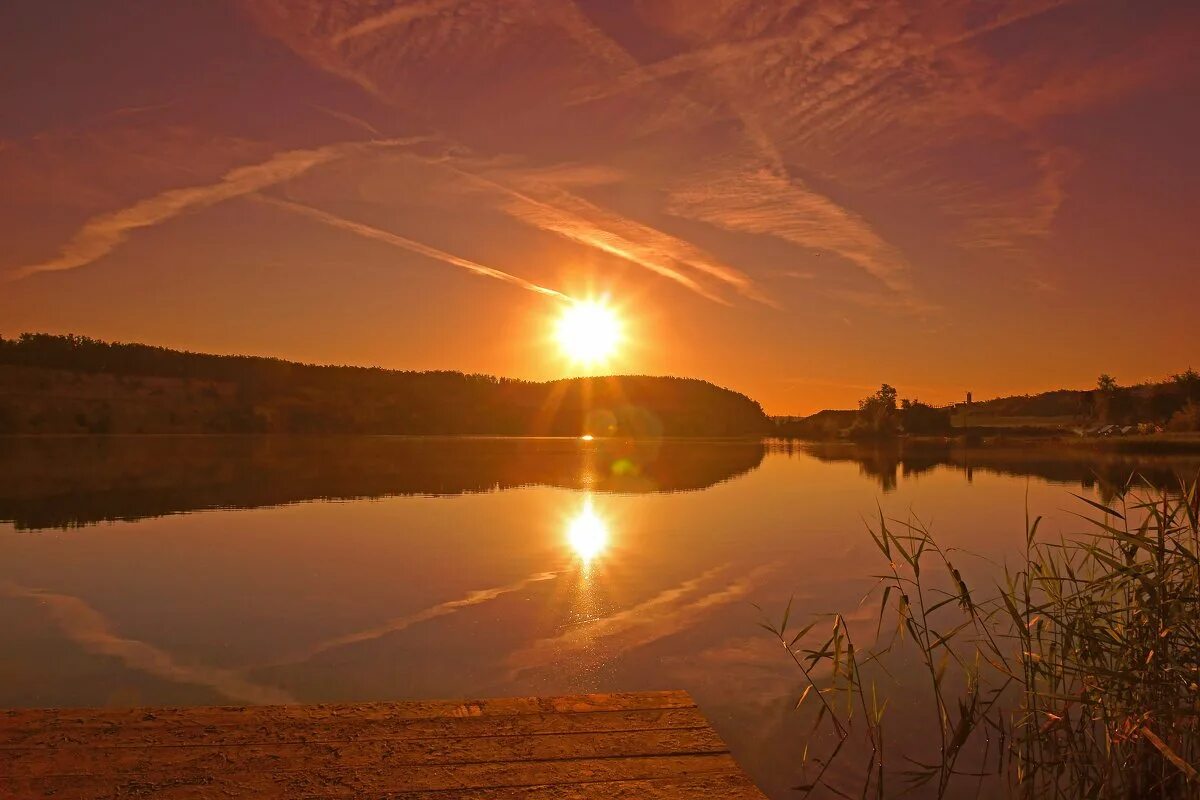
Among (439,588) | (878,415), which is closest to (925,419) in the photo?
(878,415)

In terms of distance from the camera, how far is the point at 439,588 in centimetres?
1412

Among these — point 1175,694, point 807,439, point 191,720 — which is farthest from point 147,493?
point 807,439

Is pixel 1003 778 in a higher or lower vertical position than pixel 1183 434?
lower

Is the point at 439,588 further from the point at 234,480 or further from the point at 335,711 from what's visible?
the point at 234,480

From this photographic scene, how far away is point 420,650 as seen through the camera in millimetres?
10203

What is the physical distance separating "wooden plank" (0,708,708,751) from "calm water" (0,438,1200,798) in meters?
1.72

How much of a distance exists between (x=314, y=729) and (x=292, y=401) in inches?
5429

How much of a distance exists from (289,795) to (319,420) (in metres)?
138

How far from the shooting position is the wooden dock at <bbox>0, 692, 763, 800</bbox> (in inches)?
195

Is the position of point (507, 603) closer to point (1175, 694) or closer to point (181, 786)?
point (181, 786)

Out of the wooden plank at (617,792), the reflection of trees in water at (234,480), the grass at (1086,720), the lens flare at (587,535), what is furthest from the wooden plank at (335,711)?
the reflection of trees in water at (234,480)

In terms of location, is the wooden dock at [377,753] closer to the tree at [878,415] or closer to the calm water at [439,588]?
the calm water at [439,588]

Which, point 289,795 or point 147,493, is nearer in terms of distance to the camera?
point 289,795

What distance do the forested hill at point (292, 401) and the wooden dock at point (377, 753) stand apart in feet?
400
